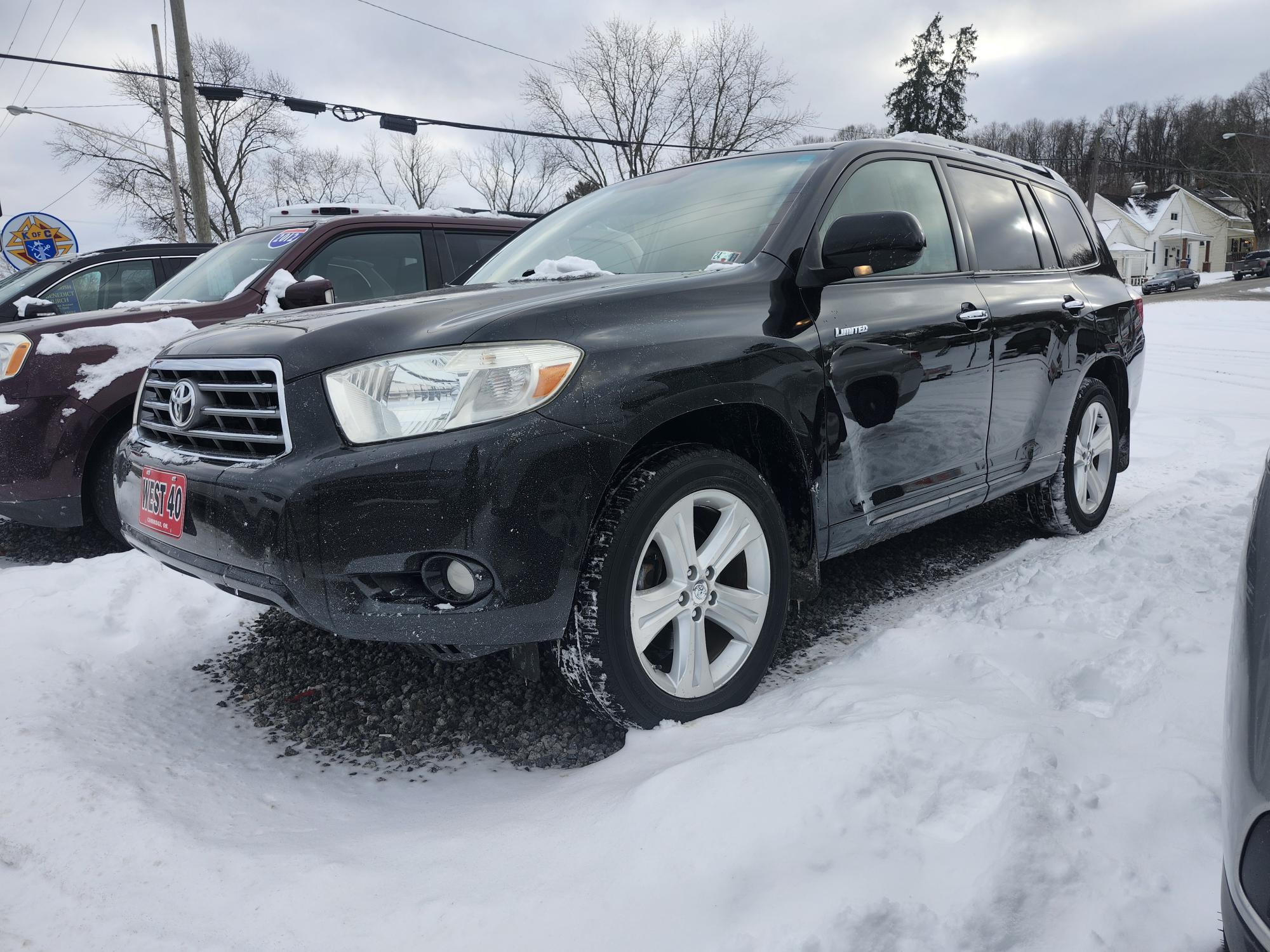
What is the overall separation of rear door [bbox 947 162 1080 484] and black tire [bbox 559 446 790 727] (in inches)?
67.3

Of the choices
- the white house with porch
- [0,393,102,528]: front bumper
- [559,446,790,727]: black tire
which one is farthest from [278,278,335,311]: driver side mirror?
the white house with porch

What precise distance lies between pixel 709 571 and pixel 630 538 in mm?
318

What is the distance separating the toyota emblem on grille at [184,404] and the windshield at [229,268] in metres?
2.98

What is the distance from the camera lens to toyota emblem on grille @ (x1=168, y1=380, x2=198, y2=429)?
92.9 inches

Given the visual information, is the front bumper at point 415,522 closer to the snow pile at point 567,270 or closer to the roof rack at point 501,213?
the snow pile at point 567,270

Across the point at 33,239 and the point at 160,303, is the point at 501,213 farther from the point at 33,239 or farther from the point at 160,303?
the point at 33,239

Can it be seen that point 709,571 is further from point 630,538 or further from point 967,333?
point 967,333

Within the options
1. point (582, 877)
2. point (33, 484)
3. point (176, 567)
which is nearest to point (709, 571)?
point (582, 877)

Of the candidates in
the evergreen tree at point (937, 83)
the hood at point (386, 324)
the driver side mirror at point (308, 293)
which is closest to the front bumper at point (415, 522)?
the hood at point (386, 324)

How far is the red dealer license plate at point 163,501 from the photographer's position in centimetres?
233

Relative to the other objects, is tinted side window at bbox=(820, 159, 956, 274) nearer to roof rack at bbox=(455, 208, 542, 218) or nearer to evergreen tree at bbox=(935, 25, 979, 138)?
roof rack at bbox=(455, 208, 542, 218)

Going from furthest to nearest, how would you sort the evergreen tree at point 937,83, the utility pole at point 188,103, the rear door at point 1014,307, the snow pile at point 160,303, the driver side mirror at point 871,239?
the evergreen tree at point 937,83, the utility pole at point 188,103, the snow pile at point 160,303, the rear door at point 1014,307, the driver side mirror at point 871,239

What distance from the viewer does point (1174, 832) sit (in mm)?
1745

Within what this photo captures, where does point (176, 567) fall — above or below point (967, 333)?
below
